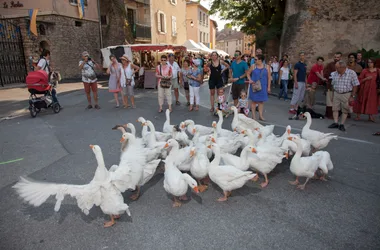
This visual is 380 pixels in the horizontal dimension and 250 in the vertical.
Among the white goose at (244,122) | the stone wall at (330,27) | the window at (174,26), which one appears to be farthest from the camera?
the window at (174,26)

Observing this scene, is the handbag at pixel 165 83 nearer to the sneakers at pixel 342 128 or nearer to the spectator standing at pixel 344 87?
the spectator standing at pixel 344 87

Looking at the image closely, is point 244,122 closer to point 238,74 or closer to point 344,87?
point 238,74

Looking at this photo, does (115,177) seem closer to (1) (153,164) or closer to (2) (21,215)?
(1) (153,164)

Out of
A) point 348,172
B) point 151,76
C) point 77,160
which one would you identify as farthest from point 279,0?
point 77,160

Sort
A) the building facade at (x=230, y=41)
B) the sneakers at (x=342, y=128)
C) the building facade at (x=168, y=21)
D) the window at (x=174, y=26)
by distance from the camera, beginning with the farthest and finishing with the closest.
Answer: the building facade at (x=230, y=41) < the window at (x=174, y=26) < the building facade at (x=168, y=21) < the sneakers at (x=342, y=128)

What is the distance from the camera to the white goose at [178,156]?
13.3 ft

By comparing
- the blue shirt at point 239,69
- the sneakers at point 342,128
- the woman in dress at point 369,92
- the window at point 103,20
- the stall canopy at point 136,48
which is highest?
the window at point 103,20

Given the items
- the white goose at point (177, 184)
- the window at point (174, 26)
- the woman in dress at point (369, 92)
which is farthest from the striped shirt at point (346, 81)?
the window at point (174, 26)

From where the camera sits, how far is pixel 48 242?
308cm

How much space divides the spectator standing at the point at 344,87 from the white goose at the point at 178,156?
493 centimetres

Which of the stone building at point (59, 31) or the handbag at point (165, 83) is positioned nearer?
the handbag at point (165, 83)

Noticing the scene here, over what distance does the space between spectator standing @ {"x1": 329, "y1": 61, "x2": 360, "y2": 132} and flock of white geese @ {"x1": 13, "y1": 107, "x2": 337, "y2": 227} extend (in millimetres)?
2362

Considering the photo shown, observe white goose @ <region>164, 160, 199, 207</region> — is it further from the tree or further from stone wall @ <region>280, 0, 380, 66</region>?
the tree

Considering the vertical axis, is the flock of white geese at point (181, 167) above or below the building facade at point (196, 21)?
below
